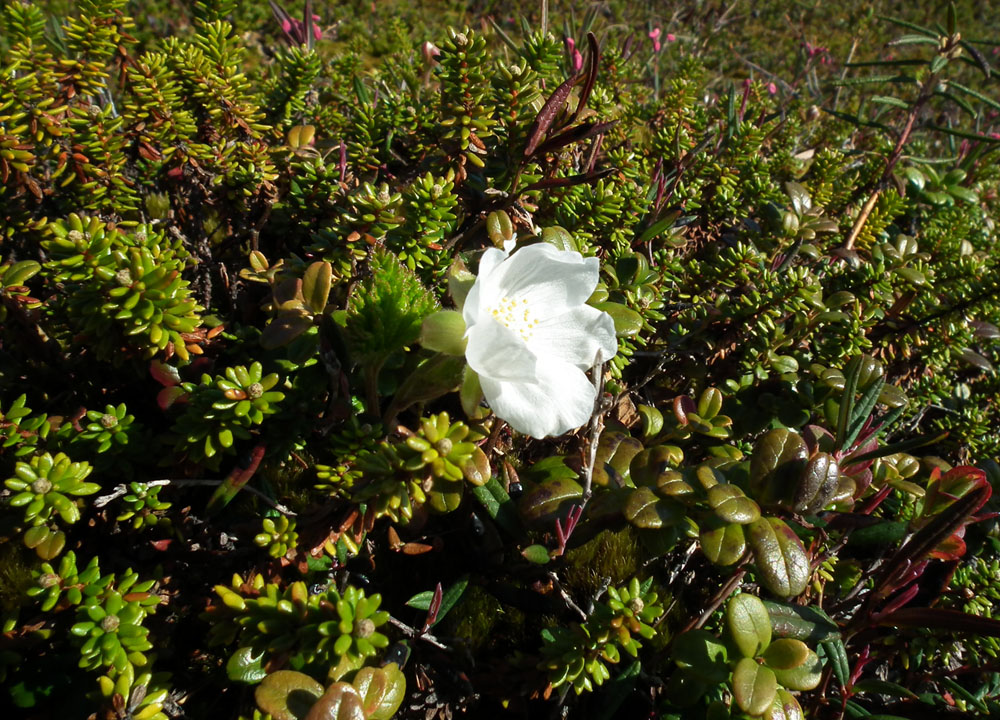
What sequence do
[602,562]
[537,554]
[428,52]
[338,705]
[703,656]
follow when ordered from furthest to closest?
[428,52] → [602,562] → [537,554] → [703,656] → [338,705]

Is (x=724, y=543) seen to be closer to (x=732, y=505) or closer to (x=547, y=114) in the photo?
(x=732, y=505)

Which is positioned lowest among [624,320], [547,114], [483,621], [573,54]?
[483,621]

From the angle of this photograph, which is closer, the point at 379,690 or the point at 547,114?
the point at 379,690

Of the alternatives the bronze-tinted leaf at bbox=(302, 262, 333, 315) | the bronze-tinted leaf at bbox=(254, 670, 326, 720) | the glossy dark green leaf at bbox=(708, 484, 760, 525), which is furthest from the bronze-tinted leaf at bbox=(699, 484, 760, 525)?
the bronze-tinted leaf at bbox=(302, 262, 333, 315)

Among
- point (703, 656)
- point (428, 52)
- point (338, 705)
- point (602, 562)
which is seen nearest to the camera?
point (338, 705)

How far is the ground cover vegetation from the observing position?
4.32 ft

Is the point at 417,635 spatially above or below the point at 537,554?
below

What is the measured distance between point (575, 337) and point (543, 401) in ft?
0.74

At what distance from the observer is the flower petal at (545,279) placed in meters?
1.35

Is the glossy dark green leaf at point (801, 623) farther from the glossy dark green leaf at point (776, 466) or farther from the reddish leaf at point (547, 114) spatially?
the reddish leaf at point (547, 114)

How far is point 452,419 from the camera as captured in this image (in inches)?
69.4

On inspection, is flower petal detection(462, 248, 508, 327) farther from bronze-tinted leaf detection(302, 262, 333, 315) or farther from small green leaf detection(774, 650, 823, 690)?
small green leaf detection(774, 650, 823, 690)

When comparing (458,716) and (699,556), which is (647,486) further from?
(458,716)

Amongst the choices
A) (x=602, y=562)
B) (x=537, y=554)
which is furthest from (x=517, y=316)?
(x=602, y=562)
